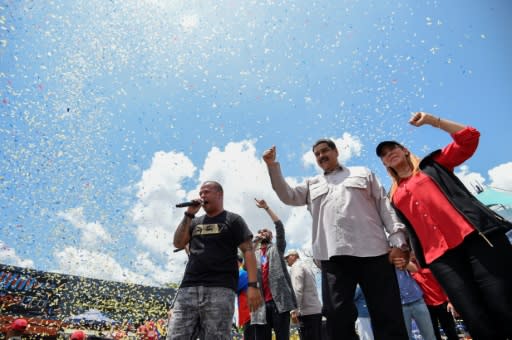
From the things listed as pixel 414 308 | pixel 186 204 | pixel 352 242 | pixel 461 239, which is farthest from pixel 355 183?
pixel 414 308

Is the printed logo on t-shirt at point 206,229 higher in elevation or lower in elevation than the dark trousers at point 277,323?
higher

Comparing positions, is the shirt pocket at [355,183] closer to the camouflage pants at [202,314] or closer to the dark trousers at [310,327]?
the camouflage pants at [202,314]

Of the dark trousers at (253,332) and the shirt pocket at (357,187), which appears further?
the dark trousers at (253,332)

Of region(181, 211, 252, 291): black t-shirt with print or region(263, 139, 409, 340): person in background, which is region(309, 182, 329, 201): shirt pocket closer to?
region(263, 139, 409, 340): person in background

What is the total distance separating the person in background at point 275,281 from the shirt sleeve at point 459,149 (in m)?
2.92

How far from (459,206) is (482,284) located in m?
0.53

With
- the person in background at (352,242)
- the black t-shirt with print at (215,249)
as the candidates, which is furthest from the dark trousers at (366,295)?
the black t-shirt with print at (215,249)

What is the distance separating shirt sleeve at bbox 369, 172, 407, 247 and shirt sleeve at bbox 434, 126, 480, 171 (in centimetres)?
54

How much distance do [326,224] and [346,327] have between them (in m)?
0.81

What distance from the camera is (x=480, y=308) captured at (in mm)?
1836

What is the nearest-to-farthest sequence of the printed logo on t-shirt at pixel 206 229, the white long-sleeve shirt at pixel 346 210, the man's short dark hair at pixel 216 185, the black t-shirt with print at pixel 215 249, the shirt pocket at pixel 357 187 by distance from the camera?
the white long-sleeve shirt at pixel 346 210, the shirt pocket at pixel 357 187, the black t-shirt with print at pixel 215 249, the printed logo on t-shirt at pixel 206 229, the man's short dark hair at pixel 216 185

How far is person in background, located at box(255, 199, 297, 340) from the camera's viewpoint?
15.1ft

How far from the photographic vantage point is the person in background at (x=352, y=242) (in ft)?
7.48

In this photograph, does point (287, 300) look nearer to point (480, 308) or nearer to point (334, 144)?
point (334, 144)
